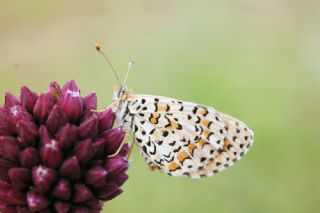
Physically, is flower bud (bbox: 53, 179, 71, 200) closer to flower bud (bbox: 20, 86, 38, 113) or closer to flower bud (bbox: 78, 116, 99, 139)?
flower bud (bbox: 78, 116, 99, 139)

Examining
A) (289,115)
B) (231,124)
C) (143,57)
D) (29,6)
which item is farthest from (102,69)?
(231,124)

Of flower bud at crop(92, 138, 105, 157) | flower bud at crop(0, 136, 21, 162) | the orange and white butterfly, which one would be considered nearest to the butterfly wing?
the orange and white butterfly

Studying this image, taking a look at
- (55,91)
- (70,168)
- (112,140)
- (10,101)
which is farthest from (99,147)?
(10,101)

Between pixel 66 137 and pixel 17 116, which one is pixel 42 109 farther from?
pixel 66 137

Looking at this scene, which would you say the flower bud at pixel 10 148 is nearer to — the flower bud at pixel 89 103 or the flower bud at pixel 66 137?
the flower bud at pixel 66 137

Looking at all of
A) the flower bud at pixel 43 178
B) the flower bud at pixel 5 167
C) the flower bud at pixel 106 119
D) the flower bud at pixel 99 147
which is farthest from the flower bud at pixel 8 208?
the flower bud at pixel 106 119
